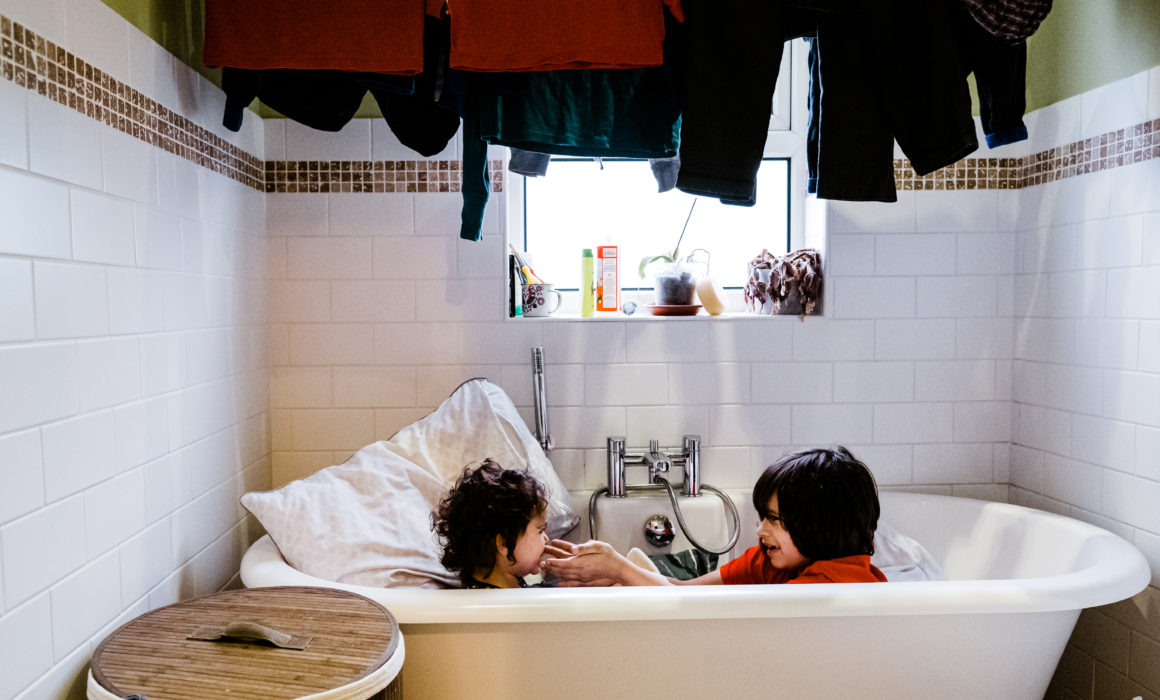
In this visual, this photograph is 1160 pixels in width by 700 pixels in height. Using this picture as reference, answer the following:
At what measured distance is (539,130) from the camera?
6.48ft

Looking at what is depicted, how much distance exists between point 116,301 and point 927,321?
2196 millimetres

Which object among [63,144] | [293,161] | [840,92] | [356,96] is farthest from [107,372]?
[840,92]

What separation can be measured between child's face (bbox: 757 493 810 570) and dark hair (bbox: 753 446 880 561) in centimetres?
1

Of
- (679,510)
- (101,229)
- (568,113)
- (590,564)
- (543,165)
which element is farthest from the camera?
(679,510)

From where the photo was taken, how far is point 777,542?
1.72 meters

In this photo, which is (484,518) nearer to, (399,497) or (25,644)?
(399,497)

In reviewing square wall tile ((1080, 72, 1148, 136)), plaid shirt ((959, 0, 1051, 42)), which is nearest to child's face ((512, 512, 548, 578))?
plaid shirt ((959, 0, 1051, 42))

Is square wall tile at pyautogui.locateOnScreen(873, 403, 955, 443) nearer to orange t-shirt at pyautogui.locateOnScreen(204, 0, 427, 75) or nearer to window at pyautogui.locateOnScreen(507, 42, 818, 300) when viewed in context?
window at pyautogui.locateOnScreen(507, 42, 818, 300)

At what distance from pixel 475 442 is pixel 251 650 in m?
0.89

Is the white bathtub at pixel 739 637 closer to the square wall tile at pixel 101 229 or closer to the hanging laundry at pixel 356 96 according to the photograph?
the square wall tile at pixel 101 229

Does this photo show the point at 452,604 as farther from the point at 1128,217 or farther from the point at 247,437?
the point at 1128,217

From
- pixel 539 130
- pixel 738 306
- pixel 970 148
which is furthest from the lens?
pixel 738 306

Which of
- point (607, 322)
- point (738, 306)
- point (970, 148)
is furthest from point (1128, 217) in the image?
point (607, 322)

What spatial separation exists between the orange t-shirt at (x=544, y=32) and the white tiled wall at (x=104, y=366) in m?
0.65
